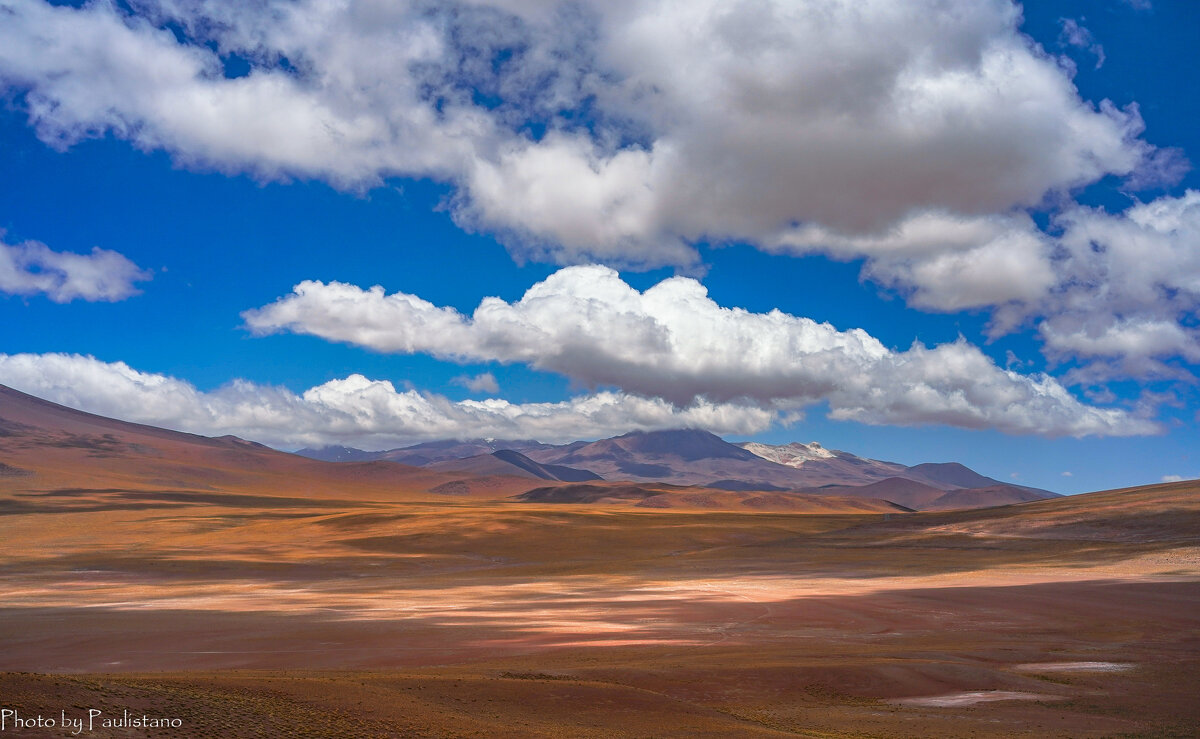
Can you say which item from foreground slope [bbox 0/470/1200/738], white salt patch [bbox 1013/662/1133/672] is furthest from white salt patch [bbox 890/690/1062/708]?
white salt patch [bbox 1013/662/1133/672]

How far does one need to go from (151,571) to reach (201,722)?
56420mm

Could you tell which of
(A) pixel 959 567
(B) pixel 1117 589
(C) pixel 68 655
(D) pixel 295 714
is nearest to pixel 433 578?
(C) pixel 68 655

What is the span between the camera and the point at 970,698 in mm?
20875

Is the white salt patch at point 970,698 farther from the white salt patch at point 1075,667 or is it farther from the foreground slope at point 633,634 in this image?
the white salt patch at point 1075,667

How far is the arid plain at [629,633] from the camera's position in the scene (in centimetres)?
1666

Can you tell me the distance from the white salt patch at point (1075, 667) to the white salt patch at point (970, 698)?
121 inches

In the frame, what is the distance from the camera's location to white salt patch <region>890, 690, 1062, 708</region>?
67.1 ft

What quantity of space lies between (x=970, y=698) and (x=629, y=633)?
1331 cm

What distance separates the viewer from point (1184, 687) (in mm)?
21750

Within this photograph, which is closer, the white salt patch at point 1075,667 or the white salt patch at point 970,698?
the white salt patch at point 970,698

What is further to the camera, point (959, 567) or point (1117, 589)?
point (959, 567)

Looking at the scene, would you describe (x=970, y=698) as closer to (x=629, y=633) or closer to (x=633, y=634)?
(x=633, y=634)

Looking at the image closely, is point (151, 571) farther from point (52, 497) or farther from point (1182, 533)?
point (52, 497)

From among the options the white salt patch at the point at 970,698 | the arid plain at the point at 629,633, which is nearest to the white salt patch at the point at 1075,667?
the arid plain at the point at 629,633
